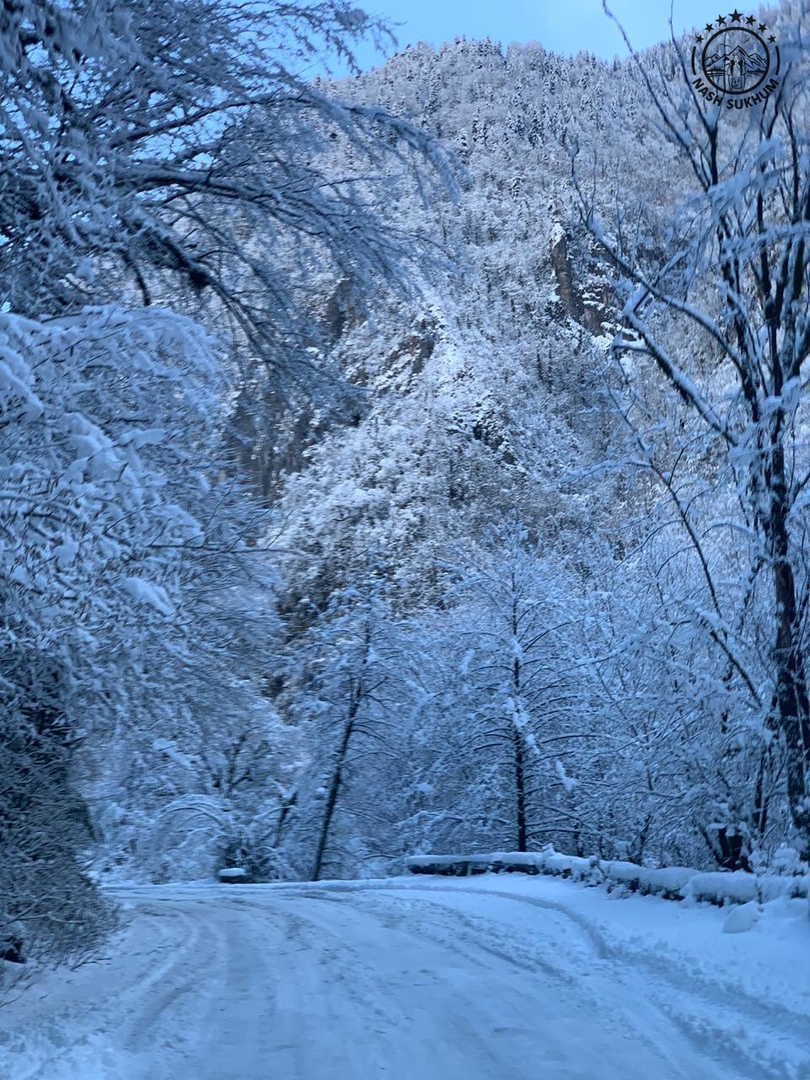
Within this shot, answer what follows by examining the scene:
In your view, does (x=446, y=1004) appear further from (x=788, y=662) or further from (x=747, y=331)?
(x=747, y=331)

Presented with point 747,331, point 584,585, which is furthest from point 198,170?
point 584,585

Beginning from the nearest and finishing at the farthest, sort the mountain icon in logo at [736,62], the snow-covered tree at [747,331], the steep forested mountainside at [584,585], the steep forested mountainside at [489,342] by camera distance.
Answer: the steep forested mountainside at [489,342] < the mountain icon in logo at [736,62] < the steep forested mountainside at [584,585] < the snow-covered tree at [747,331]

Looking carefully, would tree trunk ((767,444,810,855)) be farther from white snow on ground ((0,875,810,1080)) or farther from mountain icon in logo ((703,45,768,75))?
mountain icon in logo ((703,45,768,75))

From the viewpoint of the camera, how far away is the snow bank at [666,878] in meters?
7.05

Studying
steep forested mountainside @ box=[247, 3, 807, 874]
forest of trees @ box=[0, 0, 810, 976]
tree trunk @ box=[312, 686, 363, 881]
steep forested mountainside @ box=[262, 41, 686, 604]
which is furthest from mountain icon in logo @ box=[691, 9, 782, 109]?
tree trunk @ box=[312, 686, 363, 881]

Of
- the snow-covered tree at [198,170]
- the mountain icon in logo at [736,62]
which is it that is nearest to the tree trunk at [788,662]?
the mountain icon in logo at [736,62]

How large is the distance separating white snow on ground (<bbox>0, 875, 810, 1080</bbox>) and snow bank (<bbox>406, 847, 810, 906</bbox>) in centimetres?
17

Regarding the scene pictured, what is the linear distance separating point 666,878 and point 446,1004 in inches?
154

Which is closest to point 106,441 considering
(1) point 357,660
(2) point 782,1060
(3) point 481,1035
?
(3) point 481,1035

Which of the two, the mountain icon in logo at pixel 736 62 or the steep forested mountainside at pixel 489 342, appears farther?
the mountain icon in logo at pixel 736 62

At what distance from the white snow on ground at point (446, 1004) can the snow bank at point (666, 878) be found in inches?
6.6

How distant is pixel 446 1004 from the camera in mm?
5723

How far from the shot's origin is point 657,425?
9789mm

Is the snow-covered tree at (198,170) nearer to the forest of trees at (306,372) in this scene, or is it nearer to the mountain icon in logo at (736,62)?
the forest of trees at (306,372)
